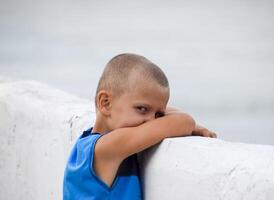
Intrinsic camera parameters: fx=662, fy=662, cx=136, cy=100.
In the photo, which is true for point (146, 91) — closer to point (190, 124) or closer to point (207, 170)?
point (190, 124)

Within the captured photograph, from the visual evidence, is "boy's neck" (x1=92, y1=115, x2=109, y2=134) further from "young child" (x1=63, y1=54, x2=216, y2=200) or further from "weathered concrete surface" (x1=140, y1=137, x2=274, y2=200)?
"weathered concrete surface" (x1=140, y1=137, x2=274, y2=200)

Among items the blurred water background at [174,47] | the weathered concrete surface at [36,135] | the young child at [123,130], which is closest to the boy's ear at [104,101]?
the young child at [123,130]

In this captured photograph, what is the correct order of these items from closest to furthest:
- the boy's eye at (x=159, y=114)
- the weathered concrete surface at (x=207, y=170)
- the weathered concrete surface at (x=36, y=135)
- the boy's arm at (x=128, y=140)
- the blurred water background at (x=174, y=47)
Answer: the weathered concrete surface at (x=207, y=170), the boy's arm at (x=128, y=140), the boy's eye at (x=159, y=114), the weathered concrete surface at (x=36, y=135), the blurred water background at (x=174, y=47)

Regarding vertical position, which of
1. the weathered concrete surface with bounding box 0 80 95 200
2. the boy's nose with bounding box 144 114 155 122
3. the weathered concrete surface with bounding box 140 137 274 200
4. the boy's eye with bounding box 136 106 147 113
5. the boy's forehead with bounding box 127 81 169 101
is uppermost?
the boy's forehead with bounding box 127 81 169 101

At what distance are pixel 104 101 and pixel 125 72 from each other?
116 mm

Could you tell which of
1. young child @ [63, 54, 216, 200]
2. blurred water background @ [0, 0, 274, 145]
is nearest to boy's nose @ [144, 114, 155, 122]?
young child @ [63, 54, 216, 200]

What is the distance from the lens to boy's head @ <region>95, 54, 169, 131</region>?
6.53 ft

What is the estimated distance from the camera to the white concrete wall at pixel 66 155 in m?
1.63

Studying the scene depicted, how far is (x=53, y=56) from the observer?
45.5ft

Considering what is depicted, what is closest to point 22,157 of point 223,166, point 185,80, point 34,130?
point 34,130

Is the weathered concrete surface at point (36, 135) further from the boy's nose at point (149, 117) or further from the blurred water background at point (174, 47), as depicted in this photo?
the blurred water background at point (174, 47)

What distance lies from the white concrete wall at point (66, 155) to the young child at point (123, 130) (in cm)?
6

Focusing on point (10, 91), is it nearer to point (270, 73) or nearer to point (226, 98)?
point (226, 98)

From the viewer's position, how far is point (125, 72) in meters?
2.03
